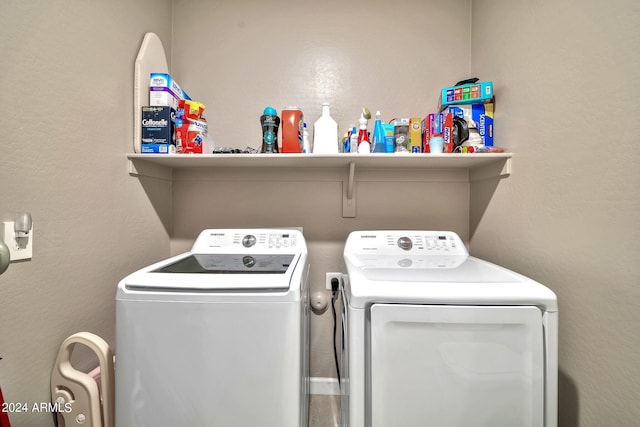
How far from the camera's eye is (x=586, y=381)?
864 millimetres

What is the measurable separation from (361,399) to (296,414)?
22cm

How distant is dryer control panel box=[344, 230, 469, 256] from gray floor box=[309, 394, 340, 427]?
0.98m

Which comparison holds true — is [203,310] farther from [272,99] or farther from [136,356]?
[272,99]

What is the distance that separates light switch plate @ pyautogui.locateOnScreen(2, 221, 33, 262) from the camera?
0.75m

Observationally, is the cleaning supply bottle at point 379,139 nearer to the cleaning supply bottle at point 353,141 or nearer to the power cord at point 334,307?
the cleaning supply bottle at point 353,141

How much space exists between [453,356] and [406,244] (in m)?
0.65

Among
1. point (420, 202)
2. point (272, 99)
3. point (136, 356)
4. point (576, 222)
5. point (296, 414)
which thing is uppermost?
point (272, 99)

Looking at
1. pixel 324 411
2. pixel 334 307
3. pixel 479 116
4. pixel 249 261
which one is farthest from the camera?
pixel 334 307

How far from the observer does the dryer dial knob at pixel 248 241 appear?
1397 mm

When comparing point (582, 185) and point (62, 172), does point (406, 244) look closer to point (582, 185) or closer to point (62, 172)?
point (582, 185)

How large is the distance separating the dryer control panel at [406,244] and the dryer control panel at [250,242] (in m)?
0.30

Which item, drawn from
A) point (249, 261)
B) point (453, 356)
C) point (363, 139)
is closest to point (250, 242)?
point (249, 261)

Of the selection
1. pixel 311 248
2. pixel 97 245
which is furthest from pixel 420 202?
pixel 97 245

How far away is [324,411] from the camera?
150 cm
